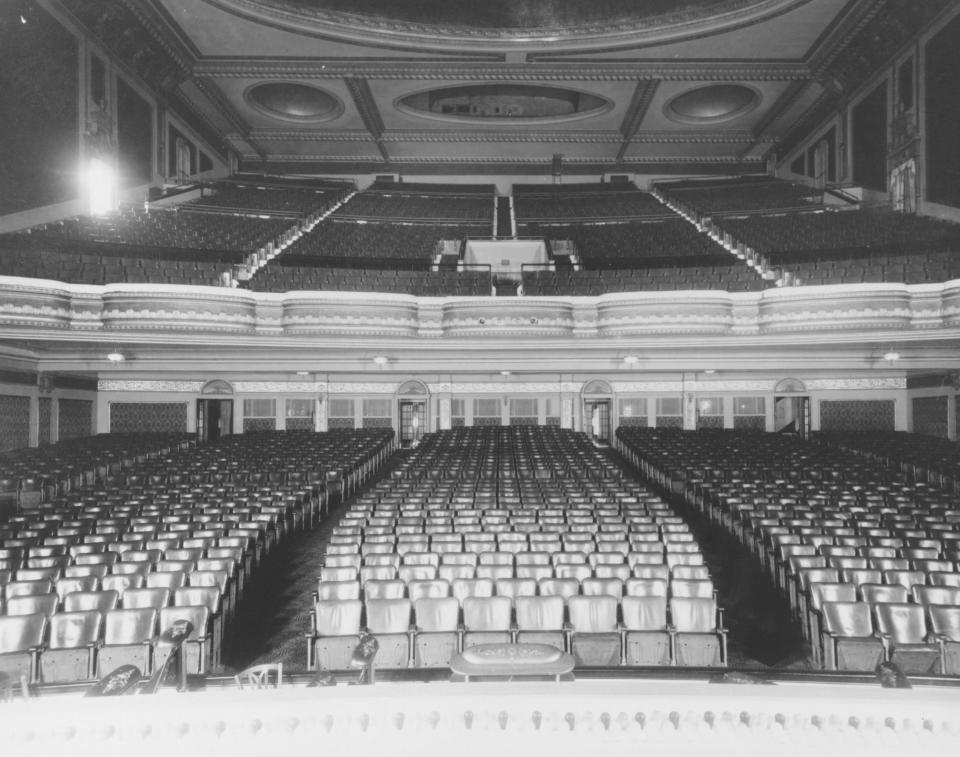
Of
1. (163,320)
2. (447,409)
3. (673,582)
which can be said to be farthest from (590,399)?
(673,582)

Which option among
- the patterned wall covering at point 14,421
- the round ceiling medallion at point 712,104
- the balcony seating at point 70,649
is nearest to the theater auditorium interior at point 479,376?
the balcony seating at point 70,649

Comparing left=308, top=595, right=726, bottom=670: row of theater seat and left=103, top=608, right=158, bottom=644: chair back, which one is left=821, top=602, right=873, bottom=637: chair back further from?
left=103, top=608, right=158, bottom=644: chair back

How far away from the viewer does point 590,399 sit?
1549 centimetres

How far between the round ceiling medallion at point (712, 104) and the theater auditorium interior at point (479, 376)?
0.22 m

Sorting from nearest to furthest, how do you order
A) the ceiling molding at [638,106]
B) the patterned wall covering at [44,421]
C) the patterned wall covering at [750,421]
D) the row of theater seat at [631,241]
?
the patterned wall covering at [44,421] < the row of theater seat at [631,241] < the patterned wall covering at [750,421] < the ceiling molding at [638,106]

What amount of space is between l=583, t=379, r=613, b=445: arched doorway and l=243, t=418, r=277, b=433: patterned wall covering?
739 centimetres

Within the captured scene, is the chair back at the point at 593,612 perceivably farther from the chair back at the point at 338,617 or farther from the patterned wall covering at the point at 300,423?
the patterned wall covering at the point at 300,423

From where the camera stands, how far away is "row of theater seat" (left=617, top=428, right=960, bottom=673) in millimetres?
4332

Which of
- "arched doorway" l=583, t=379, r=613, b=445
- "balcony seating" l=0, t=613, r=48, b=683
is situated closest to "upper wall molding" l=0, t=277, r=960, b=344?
"arched doorway" l=583, t=379, r=613, b=445

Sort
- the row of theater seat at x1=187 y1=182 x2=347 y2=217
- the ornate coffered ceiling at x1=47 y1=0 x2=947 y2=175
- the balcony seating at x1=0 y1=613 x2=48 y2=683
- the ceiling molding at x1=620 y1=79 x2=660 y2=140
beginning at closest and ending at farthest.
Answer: the balcony seating at x1=0 y1=613 x2=48 y2=683 < the ornate coffered ceiling at x1=47 y1=0 x2=947 y2=175 < the ceiling molding at x1=620 y1=79 x2=660 y2=140 < the row of theater seat at x1=187 y1=182 x2=347 y2=217

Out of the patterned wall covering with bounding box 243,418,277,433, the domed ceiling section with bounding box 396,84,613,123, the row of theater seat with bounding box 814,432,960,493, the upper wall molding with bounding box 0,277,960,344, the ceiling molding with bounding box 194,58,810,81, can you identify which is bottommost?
the row of theater seat with bounding box 814,432,960,493

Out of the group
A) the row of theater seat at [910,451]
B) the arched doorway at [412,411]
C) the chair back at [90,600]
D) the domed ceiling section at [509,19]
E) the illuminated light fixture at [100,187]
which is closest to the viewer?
the chair back at [90,600]

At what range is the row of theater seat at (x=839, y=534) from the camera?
433 centimetres

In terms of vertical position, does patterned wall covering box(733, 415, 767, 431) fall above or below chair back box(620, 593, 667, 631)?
above
